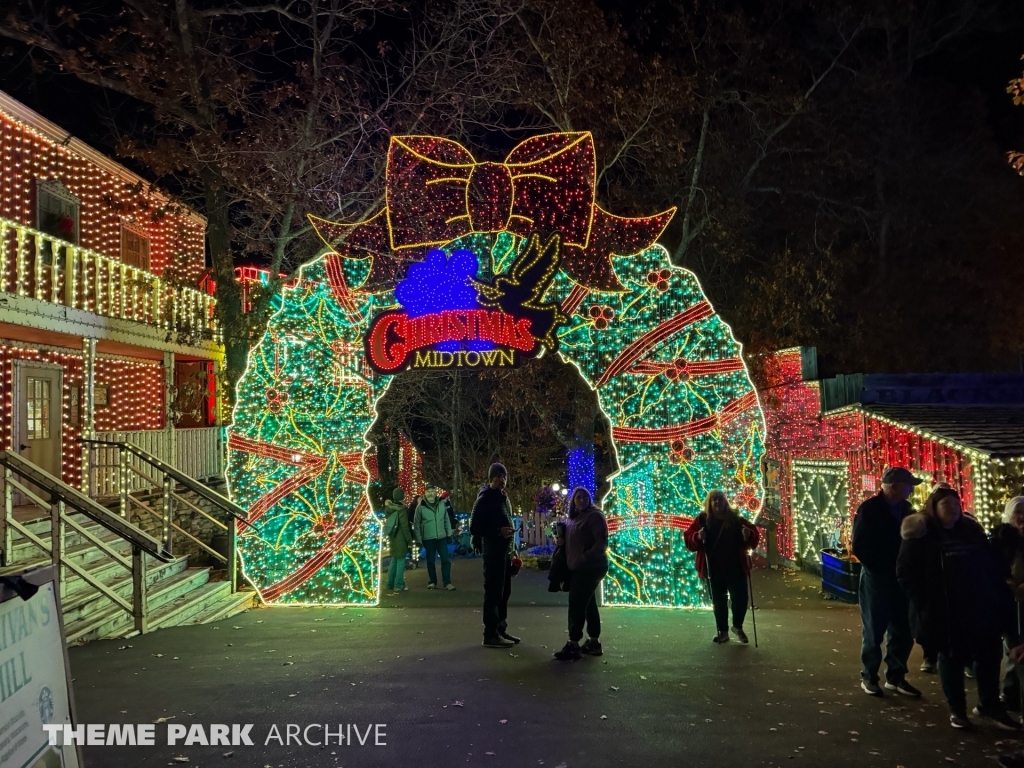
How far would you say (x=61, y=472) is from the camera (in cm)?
1534

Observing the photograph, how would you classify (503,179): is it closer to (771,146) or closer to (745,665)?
(745,665)

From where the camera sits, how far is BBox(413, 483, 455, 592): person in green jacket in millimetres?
13203

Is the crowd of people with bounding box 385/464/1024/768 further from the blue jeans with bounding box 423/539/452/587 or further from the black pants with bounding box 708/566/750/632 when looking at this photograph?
the blue jeans with bounding box 423/539/452/587

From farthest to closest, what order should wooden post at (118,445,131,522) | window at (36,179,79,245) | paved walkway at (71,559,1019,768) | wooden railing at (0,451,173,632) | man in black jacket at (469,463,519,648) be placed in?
1. window at (36,179,79,245)
2. wooden post at (118,445,131,522)
3. wooden railing at (0,451,173,632)
4. man in black jacket at (469,463,519,648)
5. paved walkway at (71,559,1019,768)

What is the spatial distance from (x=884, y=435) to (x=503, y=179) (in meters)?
6.17

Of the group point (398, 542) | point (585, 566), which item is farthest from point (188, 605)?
point (585, 566)

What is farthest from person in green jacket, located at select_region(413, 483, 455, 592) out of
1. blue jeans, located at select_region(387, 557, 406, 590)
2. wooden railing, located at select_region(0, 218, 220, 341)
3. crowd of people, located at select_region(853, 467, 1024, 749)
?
crowd of people, located at select_region(853, 467, 1024, 749)

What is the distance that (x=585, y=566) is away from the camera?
784 cm

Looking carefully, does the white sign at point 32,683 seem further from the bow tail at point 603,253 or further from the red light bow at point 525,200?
the bow tail at point 603,253

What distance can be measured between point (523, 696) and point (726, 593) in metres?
2.76

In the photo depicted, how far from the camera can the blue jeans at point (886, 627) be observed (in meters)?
6.48

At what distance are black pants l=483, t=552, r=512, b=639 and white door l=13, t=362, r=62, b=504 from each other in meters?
9.39

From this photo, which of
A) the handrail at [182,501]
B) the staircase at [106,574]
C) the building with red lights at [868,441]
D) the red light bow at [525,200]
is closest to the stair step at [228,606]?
the staircase at [106,574]

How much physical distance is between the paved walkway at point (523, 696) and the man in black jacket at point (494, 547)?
0.29m
